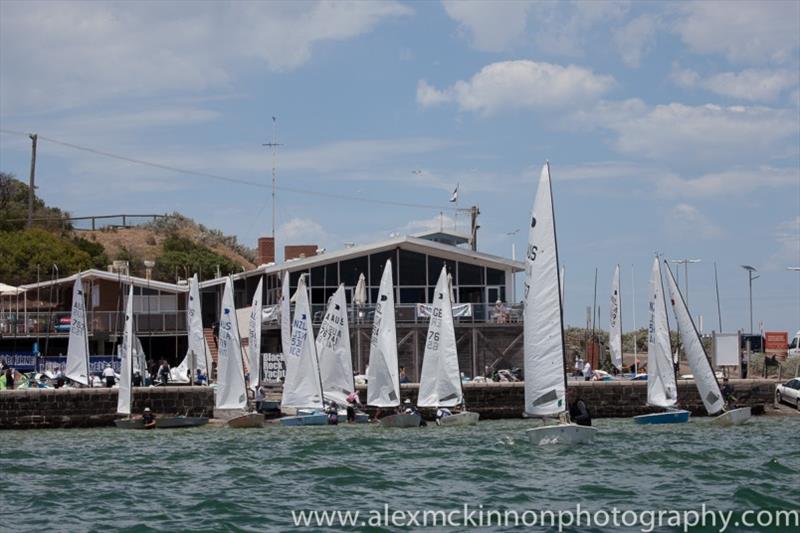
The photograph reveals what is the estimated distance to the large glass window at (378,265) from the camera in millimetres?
50562

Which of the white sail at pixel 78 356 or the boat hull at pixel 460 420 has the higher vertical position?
the white sail at pixel 78 356

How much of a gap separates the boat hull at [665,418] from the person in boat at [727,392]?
4.53ft

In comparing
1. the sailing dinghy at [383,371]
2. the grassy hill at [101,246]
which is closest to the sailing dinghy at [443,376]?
the sailing dinghy at [383,371]

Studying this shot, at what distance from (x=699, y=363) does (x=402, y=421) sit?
29.1 ft

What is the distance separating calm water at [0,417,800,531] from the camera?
64.0ft

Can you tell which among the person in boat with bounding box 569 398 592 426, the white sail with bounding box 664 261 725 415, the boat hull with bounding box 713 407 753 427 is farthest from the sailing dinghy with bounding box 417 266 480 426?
the person in boat with bounding box 569 398 592 426

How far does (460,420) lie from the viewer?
36.9 m

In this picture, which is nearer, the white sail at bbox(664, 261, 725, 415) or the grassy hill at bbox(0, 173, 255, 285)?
the white sail at bbox(664, 261, 725, 415)

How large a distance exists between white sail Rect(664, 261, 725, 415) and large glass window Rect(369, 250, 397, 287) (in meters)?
16.4

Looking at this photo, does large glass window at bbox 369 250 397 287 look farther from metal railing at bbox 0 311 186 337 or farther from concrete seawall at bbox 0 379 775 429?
concrete seawall at bbox 0 379 775 429

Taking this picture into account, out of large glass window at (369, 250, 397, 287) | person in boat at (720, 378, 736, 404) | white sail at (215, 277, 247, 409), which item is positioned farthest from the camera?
large glass window at (369, 250, 397, 287)

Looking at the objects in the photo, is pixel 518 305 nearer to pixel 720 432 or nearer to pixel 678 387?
pixel 678 387

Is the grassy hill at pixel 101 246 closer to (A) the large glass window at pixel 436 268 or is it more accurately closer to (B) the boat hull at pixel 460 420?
(A) the large glass window at pixel 436 268

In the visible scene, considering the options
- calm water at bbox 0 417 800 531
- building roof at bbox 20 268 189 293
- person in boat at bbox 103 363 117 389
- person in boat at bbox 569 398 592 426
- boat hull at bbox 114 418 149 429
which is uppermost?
building roof at bbox 20 268 189 293
